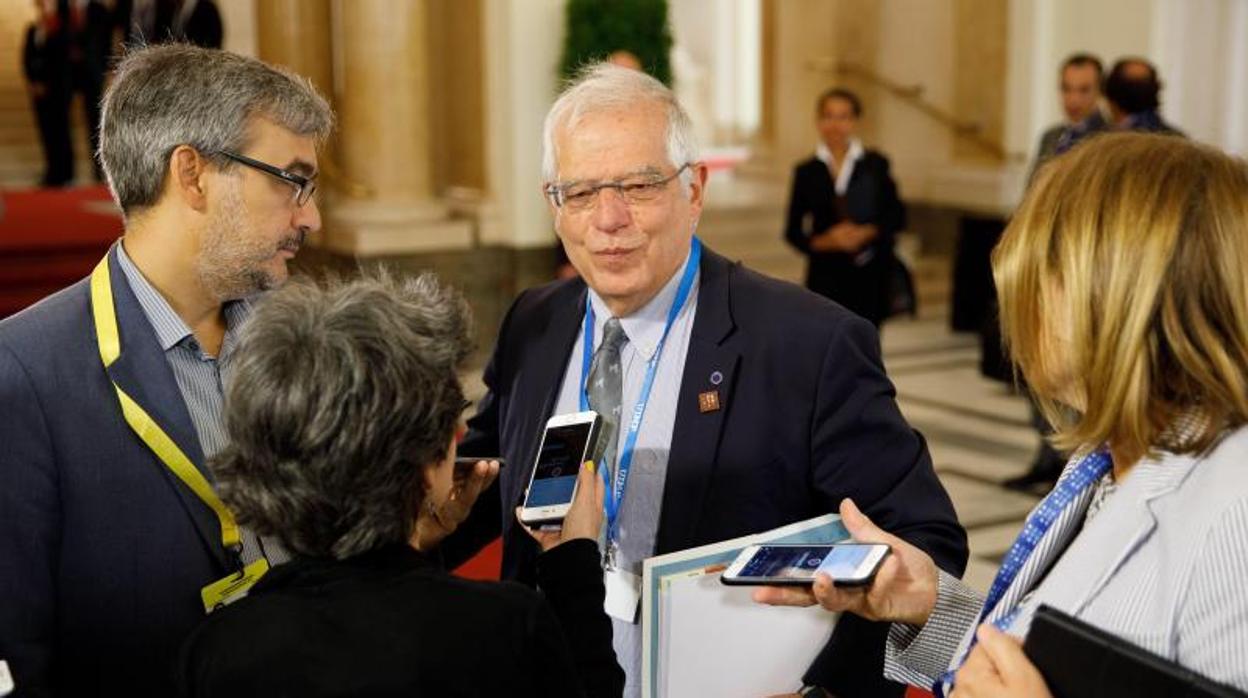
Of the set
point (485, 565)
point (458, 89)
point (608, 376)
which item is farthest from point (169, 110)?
point (458, 89)

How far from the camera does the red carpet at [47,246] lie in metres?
Result: 10.7

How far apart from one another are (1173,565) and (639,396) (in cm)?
109

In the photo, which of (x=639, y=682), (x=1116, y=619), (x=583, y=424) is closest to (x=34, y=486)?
(x=583, y=424)

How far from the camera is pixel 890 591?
6.75ft

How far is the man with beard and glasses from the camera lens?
2.08 meters

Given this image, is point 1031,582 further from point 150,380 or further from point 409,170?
point 409,170

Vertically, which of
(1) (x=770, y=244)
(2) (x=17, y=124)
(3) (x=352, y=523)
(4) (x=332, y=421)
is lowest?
(1) (x=770, y=244)

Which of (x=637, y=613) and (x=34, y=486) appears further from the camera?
(x=637, y=613)

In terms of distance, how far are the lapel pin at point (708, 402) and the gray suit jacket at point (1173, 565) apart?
79 centimetres

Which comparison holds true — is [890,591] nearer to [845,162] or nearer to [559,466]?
[559,466]

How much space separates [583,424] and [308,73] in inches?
341

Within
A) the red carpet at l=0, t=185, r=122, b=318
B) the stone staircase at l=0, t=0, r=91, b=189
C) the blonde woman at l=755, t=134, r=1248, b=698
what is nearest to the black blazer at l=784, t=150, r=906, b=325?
the red carpet at l=0, t=185, r=122, b=318

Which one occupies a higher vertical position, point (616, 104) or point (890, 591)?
point (616, 104)

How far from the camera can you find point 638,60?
10227 mm
